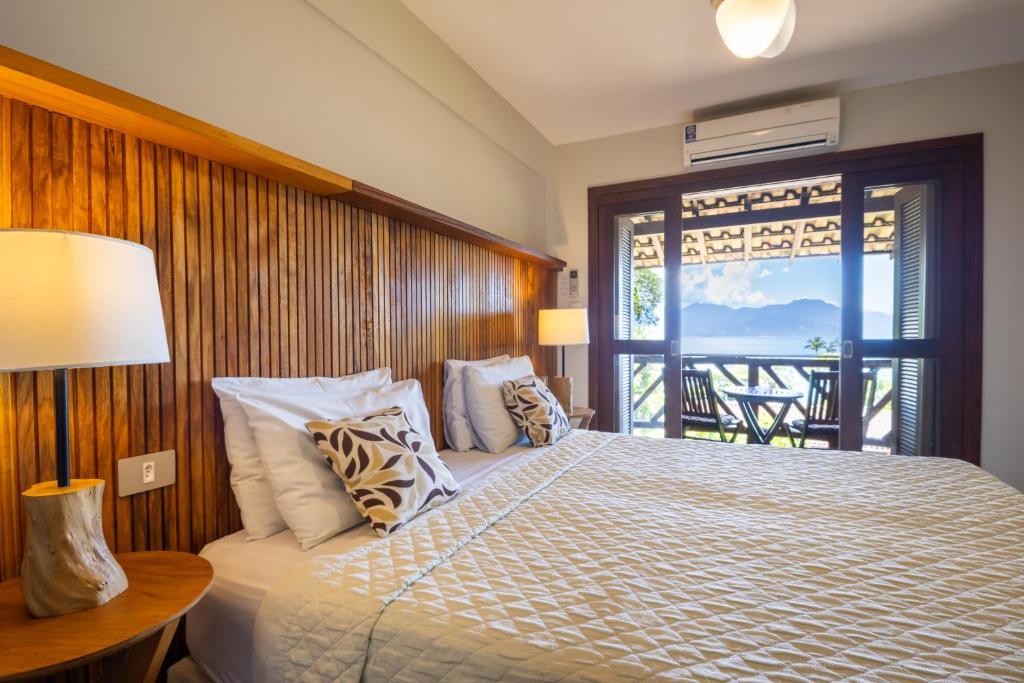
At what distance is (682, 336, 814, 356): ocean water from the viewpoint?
778 centimetres

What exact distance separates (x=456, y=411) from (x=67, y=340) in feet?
5.66

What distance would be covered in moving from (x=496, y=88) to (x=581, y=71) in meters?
0.56

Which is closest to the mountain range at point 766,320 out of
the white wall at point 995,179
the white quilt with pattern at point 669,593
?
the white wall at point 995,179

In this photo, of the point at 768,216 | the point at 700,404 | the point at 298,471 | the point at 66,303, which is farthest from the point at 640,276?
the point at 66,303

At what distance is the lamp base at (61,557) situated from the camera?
0.89 metres

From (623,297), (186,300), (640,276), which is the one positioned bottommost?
(186,300)

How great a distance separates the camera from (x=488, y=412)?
2.43m

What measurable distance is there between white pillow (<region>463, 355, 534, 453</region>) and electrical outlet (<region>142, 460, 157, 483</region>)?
4.55ft

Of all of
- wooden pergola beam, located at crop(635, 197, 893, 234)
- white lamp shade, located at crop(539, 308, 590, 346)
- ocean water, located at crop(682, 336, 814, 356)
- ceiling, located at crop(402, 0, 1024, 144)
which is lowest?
Answer: ocean water, located at crop(682, 336, 814, 356)

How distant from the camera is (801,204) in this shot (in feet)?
17.3

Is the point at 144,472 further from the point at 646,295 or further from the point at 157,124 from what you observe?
the point at 646,295

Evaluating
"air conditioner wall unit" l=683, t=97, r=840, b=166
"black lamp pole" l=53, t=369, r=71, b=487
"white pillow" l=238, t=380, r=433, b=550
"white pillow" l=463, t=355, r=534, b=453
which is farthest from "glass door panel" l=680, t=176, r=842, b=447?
"black lamp pole" l=53, t=369, r=71, b=487

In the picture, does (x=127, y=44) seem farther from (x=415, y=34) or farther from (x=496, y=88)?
(x=496, y=88)

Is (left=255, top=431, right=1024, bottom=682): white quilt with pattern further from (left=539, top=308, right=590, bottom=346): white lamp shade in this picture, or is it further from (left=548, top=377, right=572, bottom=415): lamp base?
(left=539, top=308, right=590, bottom=346): white lamp shade
